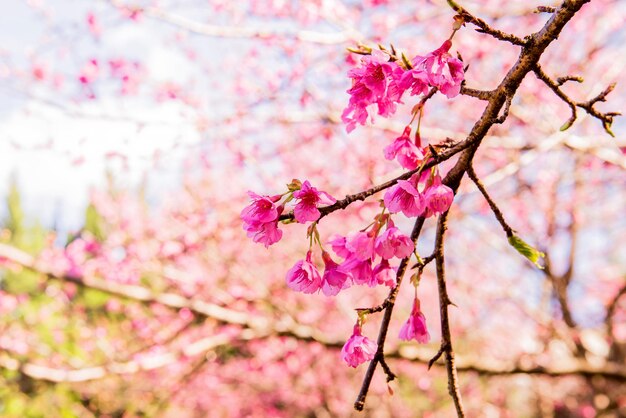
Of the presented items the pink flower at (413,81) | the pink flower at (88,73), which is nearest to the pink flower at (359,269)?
the pink flower at (413,81)

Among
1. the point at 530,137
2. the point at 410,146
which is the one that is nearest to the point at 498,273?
the point at 530,137

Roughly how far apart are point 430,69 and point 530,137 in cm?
618

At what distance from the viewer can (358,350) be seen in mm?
1126

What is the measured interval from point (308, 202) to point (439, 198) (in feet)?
0.83

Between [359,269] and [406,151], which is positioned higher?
[406,151]

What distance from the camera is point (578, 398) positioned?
26.8 feet

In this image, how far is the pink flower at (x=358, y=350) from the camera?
1.12 m

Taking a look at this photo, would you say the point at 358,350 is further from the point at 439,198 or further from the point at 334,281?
the point at 439,198

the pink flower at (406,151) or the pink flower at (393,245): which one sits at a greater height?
the pink flower at (406,151)

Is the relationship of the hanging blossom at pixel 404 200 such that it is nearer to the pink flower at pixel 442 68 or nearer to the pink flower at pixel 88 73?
the pink flower at pixel 442 68

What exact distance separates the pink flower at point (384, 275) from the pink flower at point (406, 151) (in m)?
0.23

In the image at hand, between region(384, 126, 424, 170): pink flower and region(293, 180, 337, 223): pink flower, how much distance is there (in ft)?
0.75

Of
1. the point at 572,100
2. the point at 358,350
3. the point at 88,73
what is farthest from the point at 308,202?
the point at 88,73

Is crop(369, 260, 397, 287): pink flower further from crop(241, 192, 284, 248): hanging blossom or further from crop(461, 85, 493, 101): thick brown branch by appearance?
crop(461, 85, 493, 101): thick brown branch
